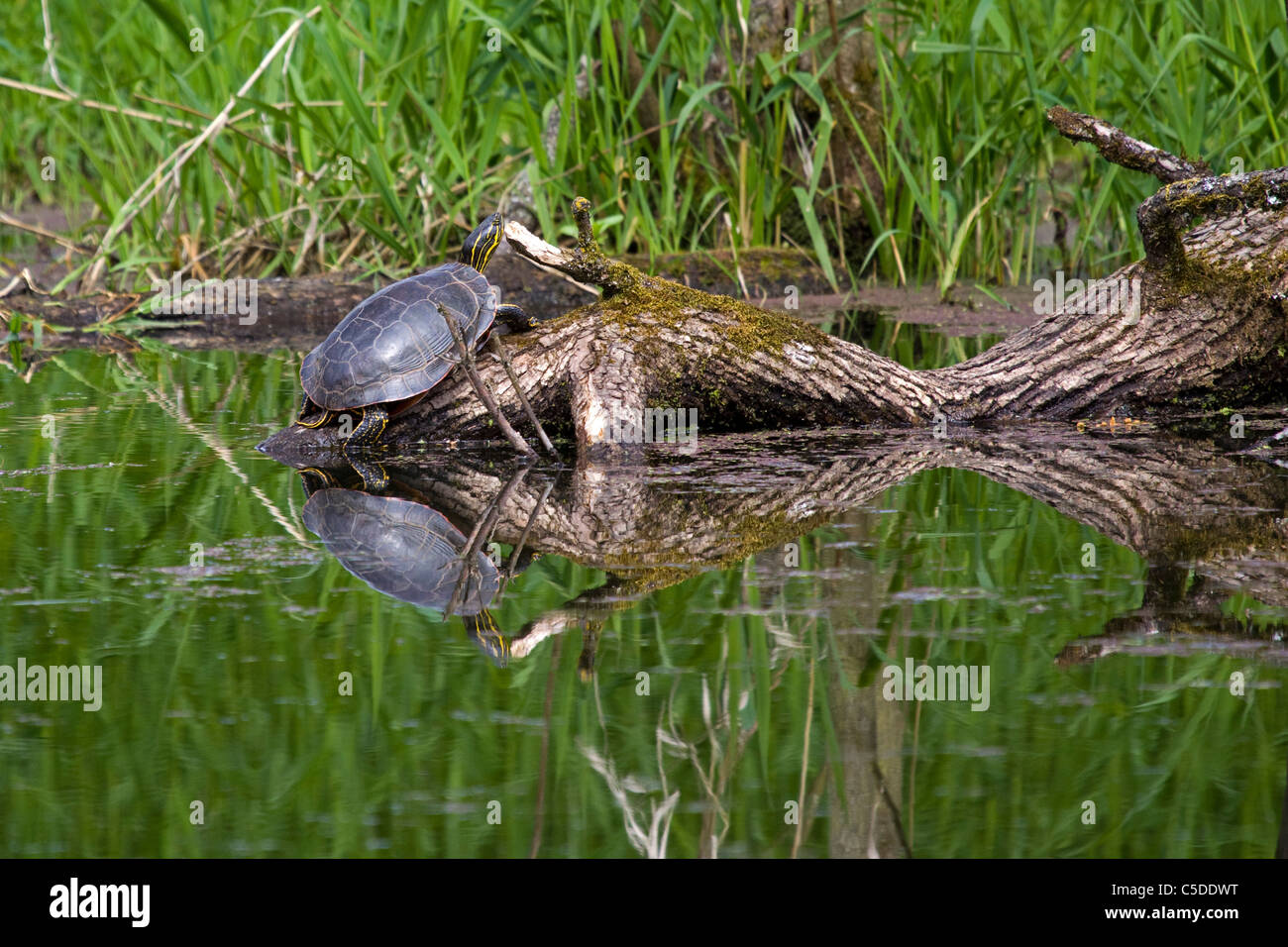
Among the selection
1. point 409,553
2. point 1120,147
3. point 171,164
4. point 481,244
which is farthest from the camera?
point 171,164

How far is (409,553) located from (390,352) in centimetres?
135

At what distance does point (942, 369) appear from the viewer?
4.55m

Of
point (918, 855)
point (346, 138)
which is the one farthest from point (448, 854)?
point (346, 138)

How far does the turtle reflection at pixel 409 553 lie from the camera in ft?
9.18

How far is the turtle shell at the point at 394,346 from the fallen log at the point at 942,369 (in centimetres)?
14

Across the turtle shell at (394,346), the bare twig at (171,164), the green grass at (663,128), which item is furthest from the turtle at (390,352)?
the bare twig at (171,164)

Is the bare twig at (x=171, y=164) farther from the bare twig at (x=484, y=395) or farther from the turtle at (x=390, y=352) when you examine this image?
the bare twig at (x=484, y=395)

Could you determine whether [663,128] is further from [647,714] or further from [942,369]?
[647,714]

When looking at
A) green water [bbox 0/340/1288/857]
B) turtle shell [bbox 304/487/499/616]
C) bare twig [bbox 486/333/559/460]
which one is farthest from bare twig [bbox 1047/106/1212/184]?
turtle shell [bbox 304/487/499/616]

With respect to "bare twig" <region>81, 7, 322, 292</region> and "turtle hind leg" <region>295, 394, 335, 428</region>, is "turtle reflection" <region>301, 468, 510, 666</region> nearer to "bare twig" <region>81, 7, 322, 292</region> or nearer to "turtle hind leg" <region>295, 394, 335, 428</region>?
"turtle hind leg" <region>295, 394, 335, 428</region>

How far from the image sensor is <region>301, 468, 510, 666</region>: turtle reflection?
2797 mm

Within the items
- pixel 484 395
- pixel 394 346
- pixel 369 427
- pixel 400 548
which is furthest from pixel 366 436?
pixel 400 548

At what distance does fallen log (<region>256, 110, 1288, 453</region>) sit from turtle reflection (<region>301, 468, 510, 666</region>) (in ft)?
2.31
